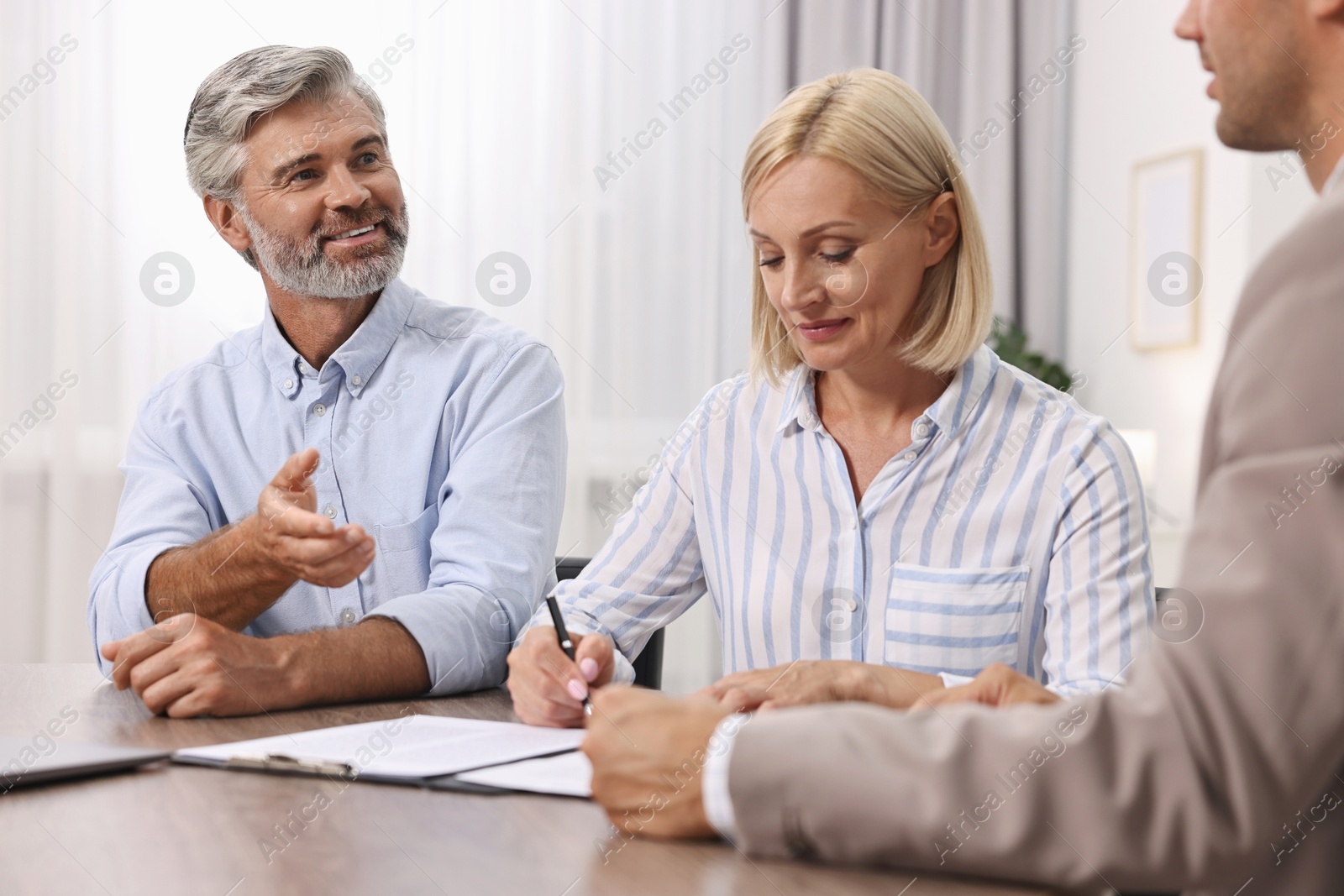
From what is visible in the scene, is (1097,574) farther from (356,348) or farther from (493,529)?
(356,348)

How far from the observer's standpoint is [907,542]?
1.49 m

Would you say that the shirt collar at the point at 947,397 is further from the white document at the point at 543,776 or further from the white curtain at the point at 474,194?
the white curtain at the point at 474,194

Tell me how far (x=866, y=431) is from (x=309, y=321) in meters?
1.01

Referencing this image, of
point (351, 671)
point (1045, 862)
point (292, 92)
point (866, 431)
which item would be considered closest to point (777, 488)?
point (866, 431)

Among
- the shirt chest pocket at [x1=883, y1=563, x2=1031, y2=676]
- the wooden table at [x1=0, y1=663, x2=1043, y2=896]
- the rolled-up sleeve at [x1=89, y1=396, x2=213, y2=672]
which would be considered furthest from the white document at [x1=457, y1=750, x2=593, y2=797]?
the rolled-up sleeve at [x1=89, y1=396, x2=213, y2=672]

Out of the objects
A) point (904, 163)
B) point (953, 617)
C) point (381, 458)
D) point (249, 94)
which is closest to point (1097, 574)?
point (953, 617)

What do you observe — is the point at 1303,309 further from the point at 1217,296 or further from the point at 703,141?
the point at 703,141

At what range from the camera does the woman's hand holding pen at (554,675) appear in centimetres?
125

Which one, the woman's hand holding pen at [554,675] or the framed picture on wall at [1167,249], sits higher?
the framed picture on wall at [1167,249]

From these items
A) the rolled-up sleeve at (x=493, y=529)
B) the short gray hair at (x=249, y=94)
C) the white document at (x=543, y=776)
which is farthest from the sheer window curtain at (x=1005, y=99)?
the white document at (x=543, y=776)

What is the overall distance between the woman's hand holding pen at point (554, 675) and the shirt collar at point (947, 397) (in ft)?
1.31

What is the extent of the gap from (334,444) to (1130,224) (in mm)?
2938

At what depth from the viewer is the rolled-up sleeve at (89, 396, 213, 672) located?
1649 mm

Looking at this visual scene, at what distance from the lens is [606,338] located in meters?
3.99
